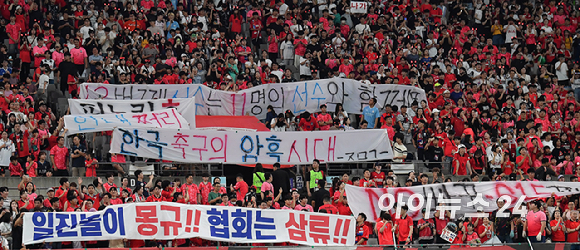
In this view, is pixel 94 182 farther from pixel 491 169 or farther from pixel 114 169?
pixel 491 169

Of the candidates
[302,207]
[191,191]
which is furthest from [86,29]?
[302,207]

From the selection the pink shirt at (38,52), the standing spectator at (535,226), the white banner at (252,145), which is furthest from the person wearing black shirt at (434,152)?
the pink shirt at (38,52)

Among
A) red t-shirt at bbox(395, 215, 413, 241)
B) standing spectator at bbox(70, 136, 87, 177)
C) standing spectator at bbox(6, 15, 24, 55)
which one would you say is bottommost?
red t-shirt at bbox(395, 215, 413, 241)

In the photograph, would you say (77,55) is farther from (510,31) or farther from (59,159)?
(510,31)

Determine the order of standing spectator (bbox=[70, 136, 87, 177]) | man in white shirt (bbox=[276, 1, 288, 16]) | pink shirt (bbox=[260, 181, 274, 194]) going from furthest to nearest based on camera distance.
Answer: man in white shirt (bbox=[276, 1, 288, 16]), standing spectator (bbox=[70, 136, 87, 177]), pink shirt (bbox=[260, 181, 274, 194])

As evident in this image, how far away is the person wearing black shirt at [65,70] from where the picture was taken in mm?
24250

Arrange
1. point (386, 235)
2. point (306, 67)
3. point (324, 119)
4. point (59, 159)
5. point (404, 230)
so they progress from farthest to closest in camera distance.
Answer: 1. point (306, 67)
2. point (324, 119)
3. point (59, 159)
4. point (404, 230)
5. point (386, 235)

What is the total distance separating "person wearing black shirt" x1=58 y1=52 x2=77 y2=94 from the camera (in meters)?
24.2

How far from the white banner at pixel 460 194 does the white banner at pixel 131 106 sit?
5.89 m

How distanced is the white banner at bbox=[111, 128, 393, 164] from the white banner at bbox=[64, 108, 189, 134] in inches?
22.0

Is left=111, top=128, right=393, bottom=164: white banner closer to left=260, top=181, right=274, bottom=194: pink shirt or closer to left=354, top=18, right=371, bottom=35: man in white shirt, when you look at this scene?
left=260, top=181, right=274, bottom=194: pink shirt

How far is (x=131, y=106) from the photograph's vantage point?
22.6 metres

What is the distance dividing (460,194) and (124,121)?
796 cm

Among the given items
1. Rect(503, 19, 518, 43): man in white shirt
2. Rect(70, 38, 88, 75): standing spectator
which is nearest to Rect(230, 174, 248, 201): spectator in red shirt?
Rect(70, 38, 88, 75): standing spectator
